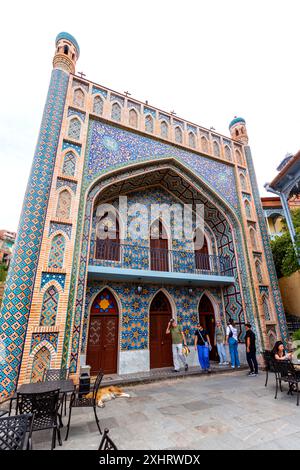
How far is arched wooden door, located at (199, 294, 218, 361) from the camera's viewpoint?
29.2ft

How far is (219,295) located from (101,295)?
4699 millimetres

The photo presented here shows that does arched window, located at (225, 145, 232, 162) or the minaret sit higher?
arched window, located at (225, 145, 232, 162)

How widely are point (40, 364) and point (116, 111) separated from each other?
26.4 ft

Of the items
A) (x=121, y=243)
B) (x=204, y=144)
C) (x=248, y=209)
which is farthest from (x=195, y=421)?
(x=204, y=144)

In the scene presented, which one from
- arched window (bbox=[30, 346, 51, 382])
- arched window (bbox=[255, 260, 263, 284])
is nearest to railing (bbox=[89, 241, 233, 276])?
arched window (bbox=[255, 260, 263, 284])

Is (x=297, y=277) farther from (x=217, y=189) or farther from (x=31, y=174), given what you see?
(x=31, y=174)

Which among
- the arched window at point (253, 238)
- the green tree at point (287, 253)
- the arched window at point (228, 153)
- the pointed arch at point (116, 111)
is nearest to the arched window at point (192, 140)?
the arched window at point (228, 153)

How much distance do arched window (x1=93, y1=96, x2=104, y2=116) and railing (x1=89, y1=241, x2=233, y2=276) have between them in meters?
4.48

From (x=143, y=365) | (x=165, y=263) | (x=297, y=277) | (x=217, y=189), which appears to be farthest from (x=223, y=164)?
(x=143, y=365)

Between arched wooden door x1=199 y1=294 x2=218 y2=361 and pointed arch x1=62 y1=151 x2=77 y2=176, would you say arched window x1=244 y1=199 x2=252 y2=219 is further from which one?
pointed arch x1=62 y1=151 x2=77 y2=176

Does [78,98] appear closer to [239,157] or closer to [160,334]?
[239,157]

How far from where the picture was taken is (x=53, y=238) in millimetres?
5809

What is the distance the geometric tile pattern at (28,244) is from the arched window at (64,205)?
314 mm

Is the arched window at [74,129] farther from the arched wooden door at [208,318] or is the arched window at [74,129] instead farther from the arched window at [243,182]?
the arched wooden door at [208,318]
